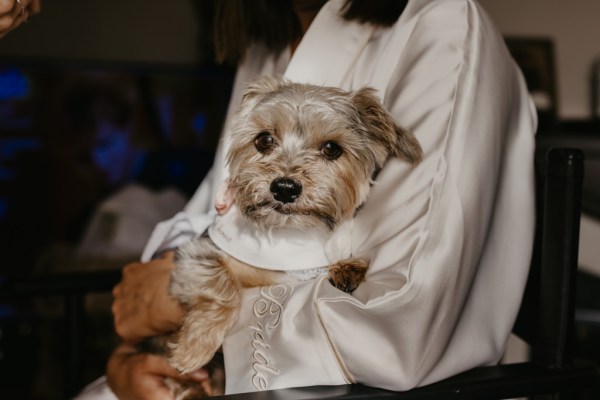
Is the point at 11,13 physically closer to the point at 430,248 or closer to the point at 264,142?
the point at 264,142

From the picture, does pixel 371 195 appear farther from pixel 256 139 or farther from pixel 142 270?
pixel 142 270

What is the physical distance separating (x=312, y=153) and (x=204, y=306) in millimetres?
310

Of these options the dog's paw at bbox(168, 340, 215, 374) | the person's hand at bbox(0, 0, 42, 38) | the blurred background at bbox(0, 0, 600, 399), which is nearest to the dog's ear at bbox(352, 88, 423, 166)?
the dog's paw at bbox(168, 340, 215, 374)

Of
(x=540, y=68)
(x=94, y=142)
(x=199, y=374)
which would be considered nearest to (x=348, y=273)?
(x=199, y=374)

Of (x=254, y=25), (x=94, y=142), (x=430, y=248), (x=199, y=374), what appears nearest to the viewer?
(x=430, y=248)

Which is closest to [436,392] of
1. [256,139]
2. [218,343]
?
[218,343]

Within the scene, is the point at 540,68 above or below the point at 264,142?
below

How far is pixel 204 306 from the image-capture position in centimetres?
111

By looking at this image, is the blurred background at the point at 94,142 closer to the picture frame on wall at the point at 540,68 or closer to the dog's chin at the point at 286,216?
the picture frame on wall at the point at 540,68

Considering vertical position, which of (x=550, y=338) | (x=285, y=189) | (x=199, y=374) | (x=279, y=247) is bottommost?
(x=199, y=374)

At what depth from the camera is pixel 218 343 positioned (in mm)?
1100

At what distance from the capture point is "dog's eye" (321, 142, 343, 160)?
3.44ft

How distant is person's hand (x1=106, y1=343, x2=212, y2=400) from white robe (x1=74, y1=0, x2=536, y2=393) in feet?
0.53

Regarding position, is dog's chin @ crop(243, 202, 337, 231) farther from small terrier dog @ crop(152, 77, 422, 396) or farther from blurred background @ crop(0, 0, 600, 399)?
blurred background @ crop(0, 0, 600, 399)
